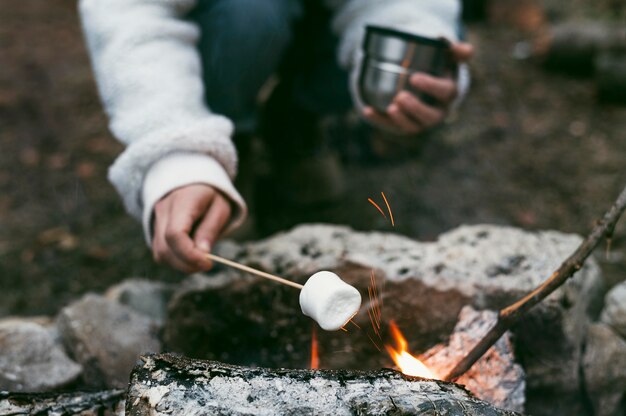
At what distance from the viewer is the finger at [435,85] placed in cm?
192

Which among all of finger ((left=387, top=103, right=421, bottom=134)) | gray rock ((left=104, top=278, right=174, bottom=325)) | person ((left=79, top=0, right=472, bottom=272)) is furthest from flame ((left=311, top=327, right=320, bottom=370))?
finger ((left=387, top=103, right=421, bottom=134))

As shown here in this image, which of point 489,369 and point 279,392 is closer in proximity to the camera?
point 279,392

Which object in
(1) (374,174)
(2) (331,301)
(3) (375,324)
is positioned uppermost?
(2) (331,301)

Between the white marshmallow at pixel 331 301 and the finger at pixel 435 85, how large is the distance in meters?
0.99

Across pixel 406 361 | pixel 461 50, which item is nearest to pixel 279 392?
pixel 406 361

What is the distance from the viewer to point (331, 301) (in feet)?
3.67

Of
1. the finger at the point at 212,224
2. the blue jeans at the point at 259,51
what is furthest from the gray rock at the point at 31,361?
the blue jeans at the point at 259,51

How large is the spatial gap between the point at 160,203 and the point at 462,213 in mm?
1668

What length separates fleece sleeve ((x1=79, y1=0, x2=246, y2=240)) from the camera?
1.64 m

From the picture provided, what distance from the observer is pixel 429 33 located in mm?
2121

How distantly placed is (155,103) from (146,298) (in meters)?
0.65

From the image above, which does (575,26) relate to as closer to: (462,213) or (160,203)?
(462,213)

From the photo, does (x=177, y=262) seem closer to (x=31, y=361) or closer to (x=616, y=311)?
(x=31, y=361)

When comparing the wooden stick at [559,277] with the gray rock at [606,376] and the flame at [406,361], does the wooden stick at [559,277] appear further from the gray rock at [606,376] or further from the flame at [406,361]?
the gray rock at [606,376]
